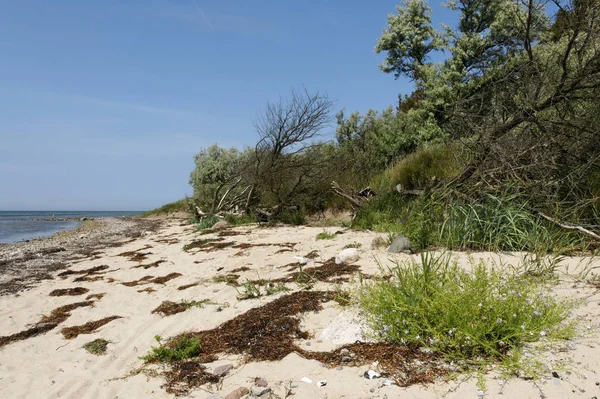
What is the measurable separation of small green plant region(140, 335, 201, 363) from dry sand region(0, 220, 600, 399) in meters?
0.20

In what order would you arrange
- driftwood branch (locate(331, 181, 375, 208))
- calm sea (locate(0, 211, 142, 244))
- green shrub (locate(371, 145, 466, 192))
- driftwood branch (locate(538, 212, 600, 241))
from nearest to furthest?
1. driftwood branch (locate(538, 212, 600, 241))
2. green shrub (locate(371, 145, 466, 192))
3. driftwood branch (locate(331, 181, 375, 208))
4. calm sea (locate(0, 211, 142, 244))

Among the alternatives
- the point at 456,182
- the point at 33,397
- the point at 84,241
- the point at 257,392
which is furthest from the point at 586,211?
the point at 84,241

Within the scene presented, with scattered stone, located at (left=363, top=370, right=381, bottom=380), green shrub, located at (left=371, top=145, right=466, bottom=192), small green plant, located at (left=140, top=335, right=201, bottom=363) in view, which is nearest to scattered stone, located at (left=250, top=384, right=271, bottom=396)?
scattered stone, located at (left=363, top=370, right=381, bottom=380)

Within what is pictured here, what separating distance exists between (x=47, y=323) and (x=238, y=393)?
4.00m

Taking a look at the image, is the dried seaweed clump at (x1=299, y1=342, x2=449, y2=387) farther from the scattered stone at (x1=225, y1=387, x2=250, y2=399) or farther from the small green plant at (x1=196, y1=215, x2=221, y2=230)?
the small green plant at (x1=196, y1=215, x2=221, y2=230)

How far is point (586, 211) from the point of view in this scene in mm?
6344

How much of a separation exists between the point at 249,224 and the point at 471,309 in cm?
1087

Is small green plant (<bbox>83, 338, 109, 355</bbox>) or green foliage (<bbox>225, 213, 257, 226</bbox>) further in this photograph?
green foliage (<bbox>225, 213, 257, 226</bbox>)

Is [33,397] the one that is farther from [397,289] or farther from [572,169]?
[572,169]

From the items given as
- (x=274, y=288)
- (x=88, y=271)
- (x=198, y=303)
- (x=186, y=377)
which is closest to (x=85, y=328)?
(x=198, y=303)

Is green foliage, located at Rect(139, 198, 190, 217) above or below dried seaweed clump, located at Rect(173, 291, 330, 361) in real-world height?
above

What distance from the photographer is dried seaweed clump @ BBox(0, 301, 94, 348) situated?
478 centimetres

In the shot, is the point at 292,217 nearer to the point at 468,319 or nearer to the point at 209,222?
the point at 209,222

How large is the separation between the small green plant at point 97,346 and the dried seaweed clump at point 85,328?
47 centimetres
